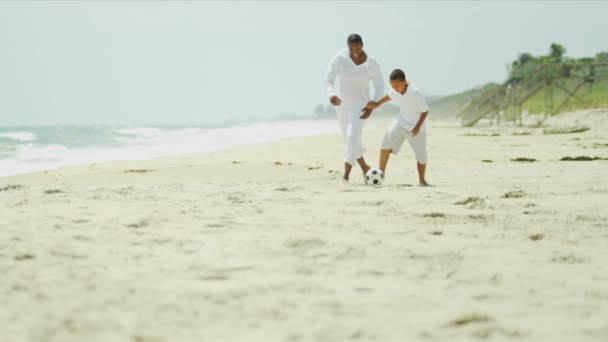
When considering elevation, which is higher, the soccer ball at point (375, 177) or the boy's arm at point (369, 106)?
the boy's arm at point (369, 106)

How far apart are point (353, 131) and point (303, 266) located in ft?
15.3

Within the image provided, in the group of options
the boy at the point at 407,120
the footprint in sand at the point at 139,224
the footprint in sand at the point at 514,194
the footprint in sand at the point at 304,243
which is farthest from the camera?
the boy at the point at 407,120

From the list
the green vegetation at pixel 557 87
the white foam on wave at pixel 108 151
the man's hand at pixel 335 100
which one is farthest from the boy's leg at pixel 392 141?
the green vegetation at pixel 557 87

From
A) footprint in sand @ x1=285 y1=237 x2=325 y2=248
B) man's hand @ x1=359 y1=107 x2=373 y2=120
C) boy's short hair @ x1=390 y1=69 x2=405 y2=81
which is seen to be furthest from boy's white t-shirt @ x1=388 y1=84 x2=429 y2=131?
footprint in sand @ x1=285 y1=237 x2=325 y2=248

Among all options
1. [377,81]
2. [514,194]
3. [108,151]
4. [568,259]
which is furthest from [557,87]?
[568,259]

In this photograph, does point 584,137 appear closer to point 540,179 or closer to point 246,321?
point 540,179

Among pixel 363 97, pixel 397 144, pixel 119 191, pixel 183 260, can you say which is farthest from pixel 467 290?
pixel 363 97

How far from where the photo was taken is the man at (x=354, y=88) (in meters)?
7.66

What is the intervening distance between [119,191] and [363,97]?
3.30m

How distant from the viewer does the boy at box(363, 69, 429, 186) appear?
23.4ft

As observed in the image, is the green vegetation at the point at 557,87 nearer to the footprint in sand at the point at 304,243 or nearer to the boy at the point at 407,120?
the boy at the point at 407,120

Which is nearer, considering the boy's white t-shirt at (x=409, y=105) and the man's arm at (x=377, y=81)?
the boy's white t-shirt at (x=409, y=105)

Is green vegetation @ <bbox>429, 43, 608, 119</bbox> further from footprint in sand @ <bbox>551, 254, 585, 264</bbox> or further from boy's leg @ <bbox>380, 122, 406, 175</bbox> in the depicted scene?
footprint in sand @ <bbox>551, 254, 585, 264</bbox>

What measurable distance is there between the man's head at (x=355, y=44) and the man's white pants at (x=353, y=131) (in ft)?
2.01
